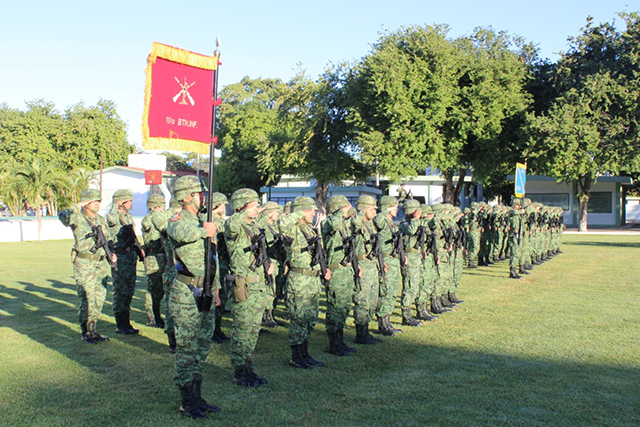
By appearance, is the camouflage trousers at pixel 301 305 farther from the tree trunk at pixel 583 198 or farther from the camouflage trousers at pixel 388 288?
the tree trunk at pixel 583 198

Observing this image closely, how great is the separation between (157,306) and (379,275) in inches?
143

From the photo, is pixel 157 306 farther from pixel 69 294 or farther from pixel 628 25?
pixel 628 25

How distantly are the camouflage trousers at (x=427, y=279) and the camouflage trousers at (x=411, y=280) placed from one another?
183 millimetres

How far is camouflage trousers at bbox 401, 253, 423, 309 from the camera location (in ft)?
28.9

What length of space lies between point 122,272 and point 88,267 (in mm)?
629

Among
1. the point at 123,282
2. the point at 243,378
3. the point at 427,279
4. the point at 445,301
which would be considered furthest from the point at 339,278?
the point at 445,301

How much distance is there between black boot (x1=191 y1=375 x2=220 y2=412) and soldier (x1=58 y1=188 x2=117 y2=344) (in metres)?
3.20

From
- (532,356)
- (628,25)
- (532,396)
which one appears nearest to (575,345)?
(532,356)

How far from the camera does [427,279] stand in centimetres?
920

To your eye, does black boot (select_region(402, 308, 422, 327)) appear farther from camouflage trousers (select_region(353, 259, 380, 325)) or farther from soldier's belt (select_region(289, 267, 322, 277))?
soldier's belt (select_region(289, 267, 322, 277))

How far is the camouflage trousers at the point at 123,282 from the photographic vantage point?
8.13 metres

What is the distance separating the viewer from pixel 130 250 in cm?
840

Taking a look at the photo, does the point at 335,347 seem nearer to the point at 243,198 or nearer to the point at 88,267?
the point at 243,198

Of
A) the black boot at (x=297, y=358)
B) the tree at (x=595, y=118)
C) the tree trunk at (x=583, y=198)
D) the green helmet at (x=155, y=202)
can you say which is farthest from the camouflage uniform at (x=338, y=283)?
the tree trunk at (x=583, y=198)
